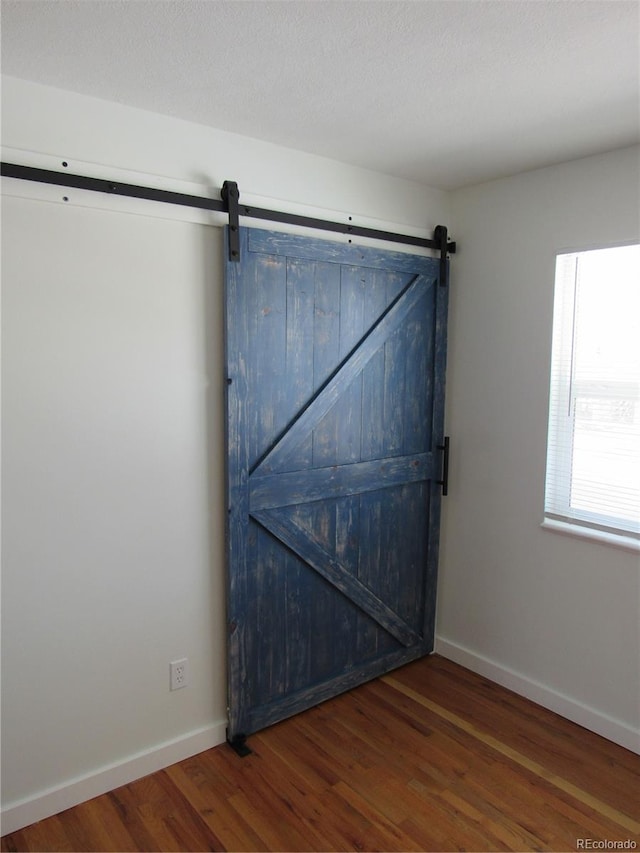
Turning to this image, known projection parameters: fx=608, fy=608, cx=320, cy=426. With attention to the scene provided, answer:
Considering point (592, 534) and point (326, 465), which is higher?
point (326, 465)

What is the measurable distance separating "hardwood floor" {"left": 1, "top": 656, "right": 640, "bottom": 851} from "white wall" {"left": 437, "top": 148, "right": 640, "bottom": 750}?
275 millimetres

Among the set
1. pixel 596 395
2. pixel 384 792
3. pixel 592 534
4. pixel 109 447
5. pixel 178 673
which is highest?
pixel 596 395

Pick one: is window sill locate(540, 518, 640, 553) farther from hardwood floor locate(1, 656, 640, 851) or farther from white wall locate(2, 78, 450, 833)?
white wall locate(2, 78, 450, 833)

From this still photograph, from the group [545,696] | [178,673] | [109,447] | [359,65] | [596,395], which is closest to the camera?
[359,65]

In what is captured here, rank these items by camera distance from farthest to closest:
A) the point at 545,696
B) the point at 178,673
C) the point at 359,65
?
1. the point at 545,696
2. the point at 178,673
3. the point at 359,65

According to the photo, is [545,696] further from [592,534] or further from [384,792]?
[384,792]

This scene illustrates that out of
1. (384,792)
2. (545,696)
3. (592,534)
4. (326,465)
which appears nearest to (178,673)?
(384,792)

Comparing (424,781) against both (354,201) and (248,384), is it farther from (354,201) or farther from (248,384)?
(354,201)

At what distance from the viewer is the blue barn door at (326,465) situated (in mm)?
2465

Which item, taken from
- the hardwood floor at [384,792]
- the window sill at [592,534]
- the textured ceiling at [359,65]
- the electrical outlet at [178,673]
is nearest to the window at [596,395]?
the window sill at [592,534]

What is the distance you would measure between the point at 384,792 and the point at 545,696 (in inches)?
39.6

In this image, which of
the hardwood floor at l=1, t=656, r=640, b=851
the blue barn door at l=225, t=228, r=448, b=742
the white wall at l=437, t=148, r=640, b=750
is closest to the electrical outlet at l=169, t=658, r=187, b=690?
the blue barn door at l=225, t=228, r=448, b=742

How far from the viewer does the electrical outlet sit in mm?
2387

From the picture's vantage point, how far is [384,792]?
2.25 metres
